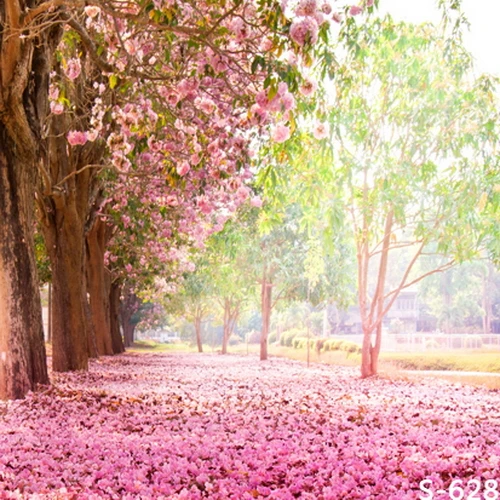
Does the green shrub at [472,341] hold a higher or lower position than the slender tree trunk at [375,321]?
lower

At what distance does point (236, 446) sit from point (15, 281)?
171 inches

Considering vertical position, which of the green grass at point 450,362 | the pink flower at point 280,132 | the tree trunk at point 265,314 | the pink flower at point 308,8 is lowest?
the green grass at point 450,362

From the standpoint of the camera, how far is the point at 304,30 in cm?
536

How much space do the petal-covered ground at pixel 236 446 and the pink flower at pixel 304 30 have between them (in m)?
3.54

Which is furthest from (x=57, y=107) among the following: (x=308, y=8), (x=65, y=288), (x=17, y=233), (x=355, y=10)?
(x=308, y=8)

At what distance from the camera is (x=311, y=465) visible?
17.1 feet

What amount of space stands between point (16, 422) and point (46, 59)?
5421 millimetres

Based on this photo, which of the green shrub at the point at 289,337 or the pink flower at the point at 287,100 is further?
the green shrub at the point at 289,337

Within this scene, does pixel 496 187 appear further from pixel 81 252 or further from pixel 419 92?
pixel 81 252

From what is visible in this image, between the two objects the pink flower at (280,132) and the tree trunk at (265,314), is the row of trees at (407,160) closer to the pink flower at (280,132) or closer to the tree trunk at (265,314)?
the pink flower at (280,132)

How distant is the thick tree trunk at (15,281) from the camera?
865cm

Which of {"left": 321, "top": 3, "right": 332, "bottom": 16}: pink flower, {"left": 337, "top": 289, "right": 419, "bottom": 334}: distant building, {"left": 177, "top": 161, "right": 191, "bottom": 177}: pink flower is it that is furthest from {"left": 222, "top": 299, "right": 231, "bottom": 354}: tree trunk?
{"left": 321, "top": 3, "right": 332, "bottom": 16}: pink flower

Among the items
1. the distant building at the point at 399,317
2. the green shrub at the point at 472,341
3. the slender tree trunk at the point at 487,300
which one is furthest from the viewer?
the distant building at the point at 399,317

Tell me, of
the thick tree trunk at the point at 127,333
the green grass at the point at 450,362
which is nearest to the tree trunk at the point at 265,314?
the green grass at the point at 450,362
